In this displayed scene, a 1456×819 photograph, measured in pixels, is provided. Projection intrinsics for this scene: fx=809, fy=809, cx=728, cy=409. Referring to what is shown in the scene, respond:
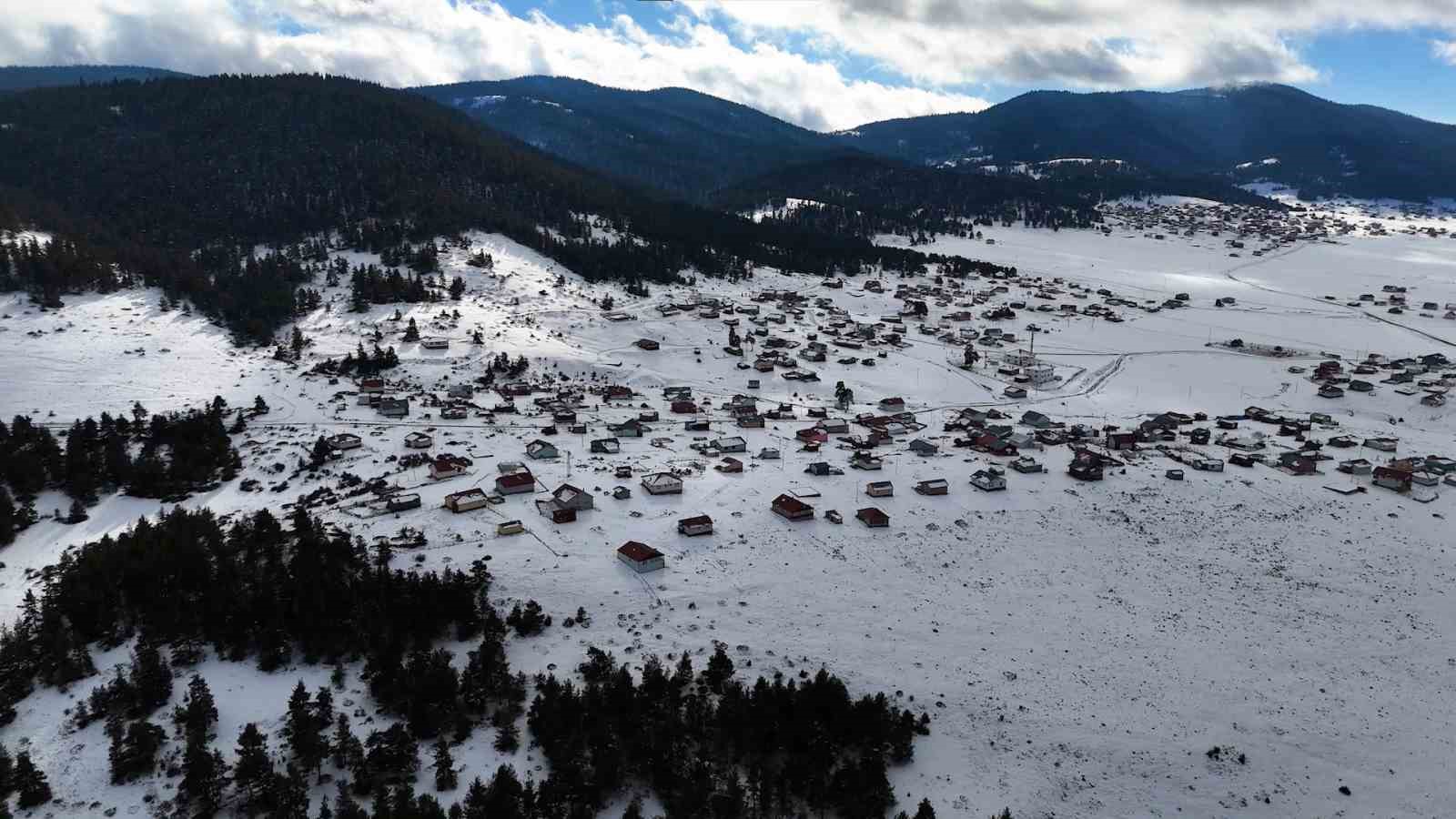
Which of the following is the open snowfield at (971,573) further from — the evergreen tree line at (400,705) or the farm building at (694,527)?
the evergreen tree line at (400,705)

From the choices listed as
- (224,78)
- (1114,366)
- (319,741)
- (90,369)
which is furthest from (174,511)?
(224,78)

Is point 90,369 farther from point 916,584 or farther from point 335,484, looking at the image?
point 916,584

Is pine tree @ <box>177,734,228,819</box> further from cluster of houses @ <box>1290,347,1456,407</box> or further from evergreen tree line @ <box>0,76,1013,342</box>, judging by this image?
cluster of houses @ <box>1290,347,1456,407</box>

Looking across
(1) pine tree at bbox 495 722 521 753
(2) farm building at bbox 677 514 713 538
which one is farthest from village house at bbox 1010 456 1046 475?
(1) pine tree at bbox 495 722 521 753

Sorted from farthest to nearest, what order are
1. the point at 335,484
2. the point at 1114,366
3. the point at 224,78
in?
the point at 224,78 < the point at 1114,366 < the point at 335,484

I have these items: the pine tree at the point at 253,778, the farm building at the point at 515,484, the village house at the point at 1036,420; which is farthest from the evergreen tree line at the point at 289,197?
the pine tree at the point at 253,778
